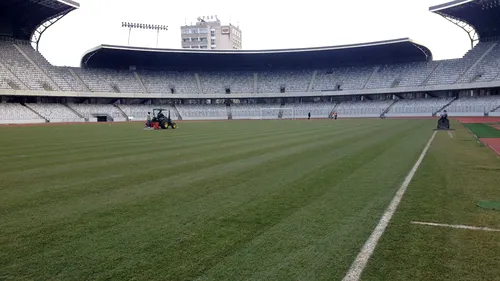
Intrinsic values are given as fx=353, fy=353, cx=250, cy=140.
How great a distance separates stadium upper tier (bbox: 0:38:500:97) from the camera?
62.9m

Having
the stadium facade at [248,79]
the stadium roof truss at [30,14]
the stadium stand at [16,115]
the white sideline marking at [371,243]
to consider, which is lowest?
the white sideline marking at [371,243]

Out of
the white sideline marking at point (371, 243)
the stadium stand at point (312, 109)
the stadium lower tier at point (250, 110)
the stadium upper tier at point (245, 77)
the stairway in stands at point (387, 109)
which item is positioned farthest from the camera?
the stadium stand at point (312, 109)

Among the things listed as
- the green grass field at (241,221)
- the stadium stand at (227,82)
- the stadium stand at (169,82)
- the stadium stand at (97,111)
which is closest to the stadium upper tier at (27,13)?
the stadium stand at (97,111)

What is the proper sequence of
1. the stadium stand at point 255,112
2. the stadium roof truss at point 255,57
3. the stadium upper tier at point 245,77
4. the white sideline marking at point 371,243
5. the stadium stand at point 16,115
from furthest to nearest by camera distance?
1. the stadium stand at point 255,112
2. the stadium roof truss at point 255,57
3. the stadium upper tier at point 245,77
4. the stadium stand at point 16,115
5. the white sideline marking at point 371,243

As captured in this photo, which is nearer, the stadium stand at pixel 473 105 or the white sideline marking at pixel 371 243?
the white sideline marking at pixel 371 243

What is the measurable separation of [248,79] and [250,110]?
1007 cm

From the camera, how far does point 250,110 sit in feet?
261

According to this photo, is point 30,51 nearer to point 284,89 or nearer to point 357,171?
point 284,89

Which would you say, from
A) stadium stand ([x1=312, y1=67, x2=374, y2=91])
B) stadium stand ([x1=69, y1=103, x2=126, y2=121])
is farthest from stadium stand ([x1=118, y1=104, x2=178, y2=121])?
stadium stand ([x1=312, y1=67, x2=374, y2=91])

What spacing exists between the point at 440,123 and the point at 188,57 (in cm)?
6301

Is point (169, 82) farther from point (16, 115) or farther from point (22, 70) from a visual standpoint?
point (16, 115)

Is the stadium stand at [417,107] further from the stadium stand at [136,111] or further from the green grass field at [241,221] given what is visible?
the green grass field at [241,221]

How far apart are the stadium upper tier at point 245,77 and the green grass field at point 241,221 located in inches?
2443

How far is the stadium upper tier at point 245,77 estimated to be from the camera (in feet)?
206
